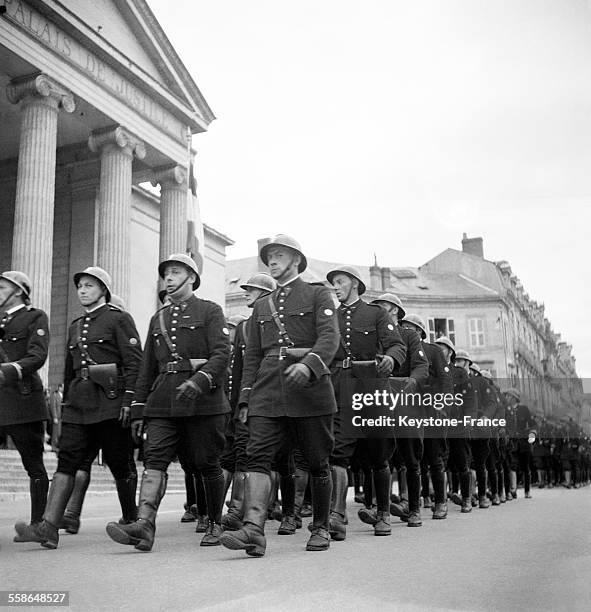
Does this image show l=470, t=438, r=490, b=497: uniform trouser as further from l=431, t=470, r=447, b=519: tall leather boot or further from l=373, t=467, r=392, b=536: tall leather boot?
l=373, t=467, r=392, b=536: tall leather boot

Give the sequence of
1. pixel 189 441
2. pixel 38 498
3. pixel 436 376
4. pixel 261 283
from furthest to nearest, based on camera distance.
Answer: pixel 436 376 < pixel 261 283 < pixel 38 498 < pixel 189 441

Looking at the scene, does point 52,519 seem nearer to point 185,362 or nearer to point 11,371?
point 11,371

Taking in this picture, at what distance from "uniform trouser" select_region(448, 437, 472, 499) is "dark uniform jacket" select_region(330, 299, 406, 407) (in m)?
3.40

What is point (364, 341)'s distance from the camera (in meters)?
7.98

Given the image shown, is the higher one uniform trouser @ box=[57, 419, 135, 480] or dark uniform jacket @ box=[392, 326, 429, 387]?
dark uniform jacket @ box=[392, 326, 429, 387]

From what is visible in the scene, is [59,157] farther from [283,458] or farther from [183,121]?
[283,458]

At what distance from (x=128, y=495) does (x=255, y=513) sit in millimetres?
1933

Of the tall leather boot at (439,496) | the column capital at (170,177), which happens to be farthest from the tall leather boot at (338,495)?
the column capital at (170,177)

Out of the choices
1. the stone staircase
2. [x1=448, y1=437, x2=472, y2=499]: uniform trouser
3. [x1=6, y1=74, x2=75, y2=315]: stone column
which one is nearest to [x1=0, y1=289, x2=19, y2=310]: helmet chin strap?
[x1=448, y1=437, x2=472, y2=499]: uniform trouser

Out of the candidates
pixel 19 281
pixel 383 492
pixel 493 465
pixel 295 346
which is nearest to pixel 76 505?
pixel 19 281

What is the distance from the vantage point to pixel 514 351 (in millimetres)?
62750

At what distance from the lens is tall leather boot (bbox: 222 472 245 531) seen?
7621 mm

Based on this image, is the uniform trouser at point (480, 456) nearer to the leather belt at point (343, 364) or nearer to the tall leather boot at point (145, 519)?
the leather belt at point (343, 364)

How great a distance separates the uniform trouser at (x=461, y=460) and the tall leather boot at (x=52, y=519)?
5.96m
